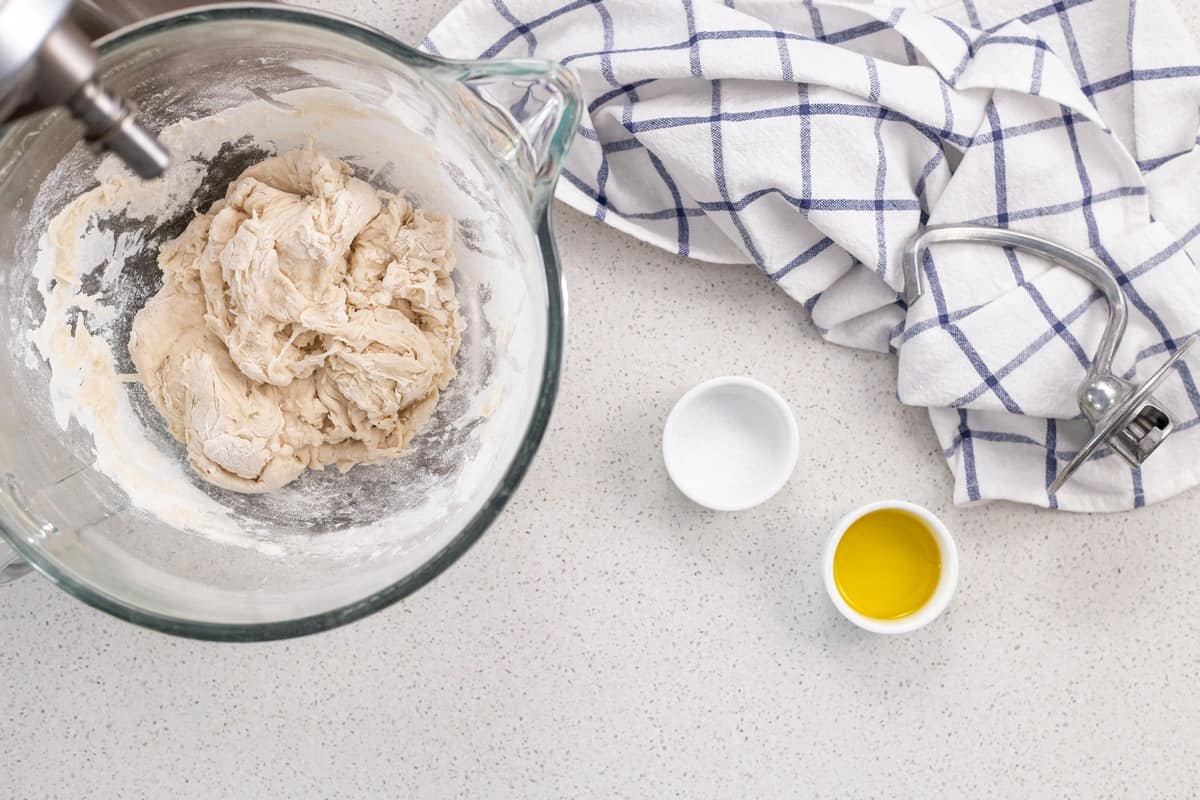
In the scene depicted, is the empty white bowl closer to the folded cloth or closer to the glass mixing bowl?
the folded cloth

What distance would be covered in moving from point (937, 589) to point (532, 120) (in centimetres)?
65

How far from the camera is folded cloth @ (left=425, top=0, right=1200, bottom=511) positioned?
100 centimetres

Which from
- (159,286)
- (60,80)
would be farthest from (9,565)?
(60,80)

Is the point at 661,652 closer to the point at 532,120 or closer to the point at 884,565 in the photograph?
the point at 884,565

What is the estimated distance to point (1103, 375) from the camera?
0.99 metres

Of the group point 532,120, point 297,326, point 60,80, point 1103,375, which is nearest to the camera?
point 60,80

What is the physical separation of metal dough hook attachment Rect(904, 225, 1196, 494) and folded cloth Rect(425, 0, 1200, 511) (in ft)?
0.07

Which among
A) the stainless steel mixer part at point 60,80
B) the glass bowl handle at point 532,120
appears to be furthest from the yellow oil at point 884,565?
the stainless steel mixer part at point 60,80

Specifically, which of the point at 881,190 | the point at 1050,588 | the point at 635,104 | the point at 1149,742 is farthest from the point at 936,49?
the point at 1149,742

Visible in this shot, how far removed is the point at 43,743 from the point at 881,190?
1.11 meters

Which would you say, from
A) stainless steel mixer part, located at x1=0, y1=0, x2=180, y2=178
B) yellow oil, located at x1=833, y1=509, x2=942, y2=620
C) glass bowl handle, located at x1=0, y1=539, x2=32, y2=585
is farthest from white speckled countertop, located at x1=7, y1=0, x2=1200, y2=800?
stainless steel mixer part, located at x1=0, y1=0, x2=180, y2=178

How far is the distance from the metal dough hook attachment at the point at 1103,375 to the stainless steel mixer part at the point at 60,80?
749 mm

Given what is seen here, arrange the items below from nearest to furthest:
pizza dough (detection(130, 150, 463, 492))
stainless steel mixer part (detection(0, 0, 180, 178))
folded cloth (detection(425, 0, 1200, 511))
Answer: stainless steel mixer part (detection(0, 0, 180, 178)) → pizza dough (detection(130, 150, 463, 492)) → folded cloth (detection(425, 0, 1200, 511))

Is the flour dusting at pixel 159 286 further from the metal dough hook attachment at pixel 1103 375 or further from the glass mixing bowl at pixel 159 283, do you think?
the metal dough hook attachment at pixel 1103 375
